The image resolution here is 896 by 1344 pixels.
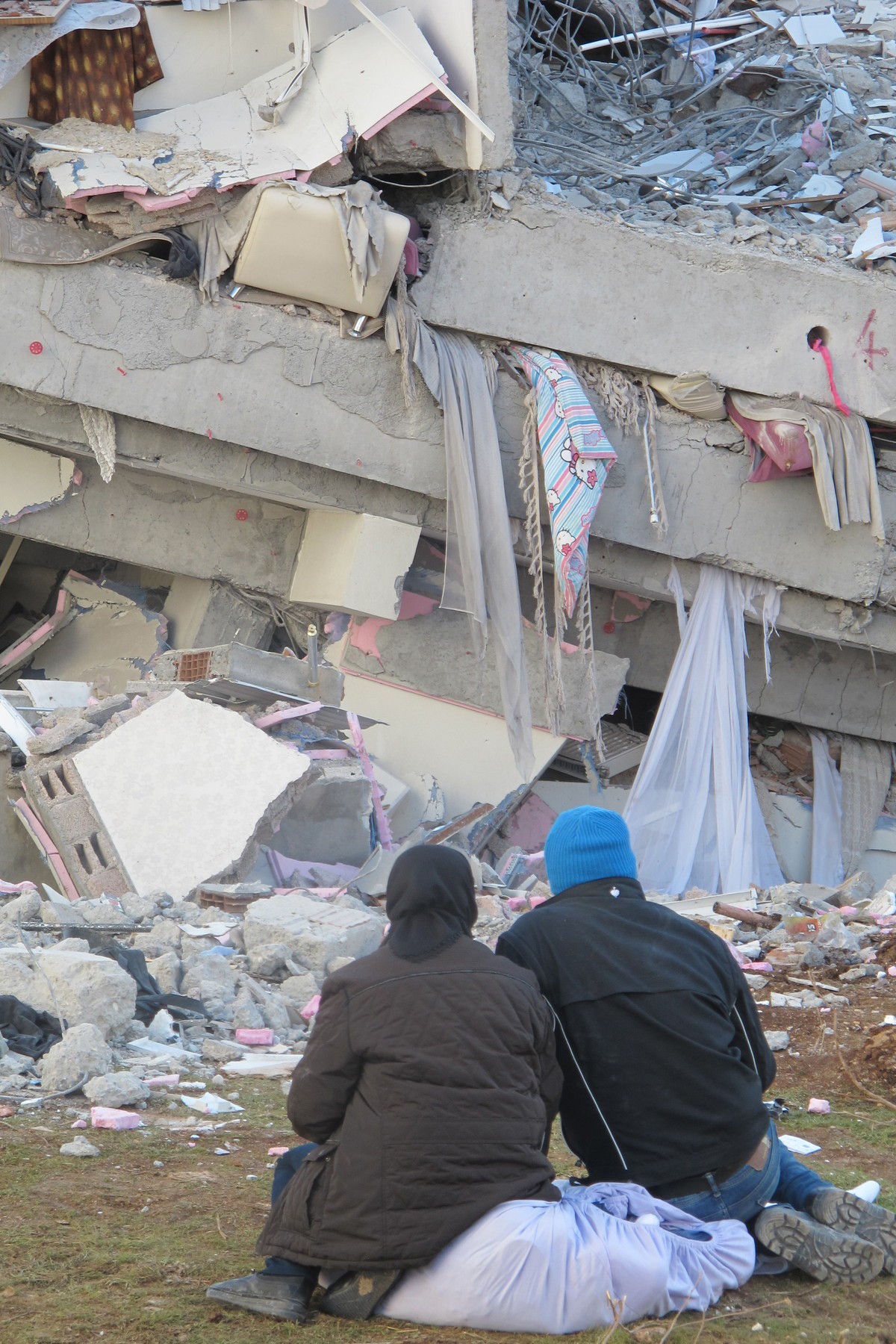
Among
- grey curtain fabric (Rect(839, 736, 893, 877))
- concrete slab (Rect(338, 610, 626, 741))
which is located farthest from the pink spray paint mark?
grey curtain fabric (Rect(839, 736, 893, 877))

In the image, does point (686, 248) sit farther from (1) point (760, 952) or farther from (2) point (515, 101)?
(1) point (760, 952)

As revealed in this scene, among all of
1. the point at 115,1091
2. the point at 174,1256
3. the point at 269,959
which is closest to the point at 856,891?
the point at 269,959

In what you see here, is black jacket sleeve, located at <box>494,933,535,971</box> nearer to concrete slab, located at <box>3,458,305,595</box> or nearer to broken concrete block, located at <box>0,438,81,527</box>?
concrete slab, located at <box>3,458,305,595</box>

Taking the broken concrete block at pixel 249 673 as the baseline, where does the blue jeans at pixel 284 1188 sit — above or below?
above

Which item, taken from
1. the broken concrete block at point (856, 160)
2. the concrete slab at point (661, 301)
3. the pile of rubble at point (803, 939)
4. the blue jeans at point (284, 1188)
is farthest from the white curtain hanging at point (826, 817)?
the blue jeans at point (284, 1188)

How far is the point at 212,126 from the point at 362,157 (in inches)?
34.5

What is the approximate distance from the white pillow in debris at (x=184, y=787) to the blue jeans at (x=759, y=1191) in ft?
14.5

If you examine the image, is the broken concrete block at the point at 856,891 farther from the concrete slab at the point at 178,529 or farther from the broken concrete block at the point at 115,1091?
the broken concrete block at the point at 115,1091

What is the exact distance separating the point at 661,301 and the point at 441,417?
151 cm

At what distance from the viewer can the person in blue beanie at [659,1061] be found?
2.72 meters

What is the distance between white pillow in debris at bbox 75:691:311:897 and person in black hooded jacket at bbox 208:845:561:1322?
4451 millimetres

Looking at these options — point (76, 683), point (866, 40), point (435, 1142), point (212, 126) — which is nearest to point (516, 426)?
point (212, 126)

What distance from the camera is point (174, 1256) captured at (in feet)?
9.61

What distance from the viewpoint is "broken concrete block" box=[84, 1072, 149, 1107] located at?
404 centimetres
